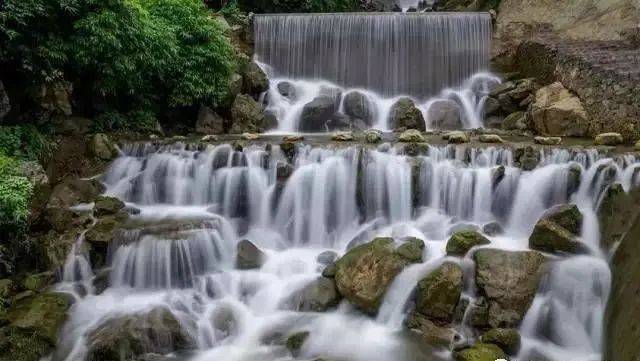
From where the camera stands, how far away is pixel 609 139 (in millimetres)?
11227

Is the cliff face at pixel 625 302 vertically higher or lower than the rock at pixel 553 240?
lower

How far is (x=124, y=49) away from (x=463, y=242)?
29.1 ft

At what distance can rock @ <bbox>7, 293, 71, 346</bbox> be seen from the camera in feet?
24.9

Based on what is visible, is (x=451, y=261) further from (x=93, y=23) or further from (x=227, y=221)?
(x=93, y=23)

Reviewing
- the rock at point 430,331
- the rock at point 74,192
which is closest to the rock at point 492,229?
the rock at point 430,331

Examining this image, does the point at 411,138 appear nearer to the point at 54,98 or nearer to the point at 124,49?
the point at 124,49

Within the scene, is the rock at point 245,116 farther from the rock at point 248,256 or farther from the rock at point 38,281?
the rock at point 38,281

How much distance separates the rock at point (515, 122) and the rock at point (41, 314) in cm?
1174

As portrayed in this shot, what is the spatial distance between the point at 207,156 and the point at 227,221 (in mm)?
1933

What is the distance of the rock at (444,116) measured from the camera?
15.5 metres

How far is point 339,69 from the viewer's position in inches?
707

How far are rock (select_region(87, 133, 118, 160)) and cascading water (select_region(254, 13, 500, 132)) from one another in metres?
5.58

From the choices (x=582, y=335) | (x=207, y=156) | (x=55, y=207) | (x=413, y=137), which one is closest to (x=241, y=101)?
(x=207, y=156)

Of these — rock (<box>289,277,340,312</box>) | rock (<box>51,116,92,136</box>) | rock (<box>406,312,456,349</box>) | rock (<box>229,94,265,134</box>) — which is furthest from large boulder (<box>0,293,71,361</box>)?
rock (<box>229,94,265,134</box>)
